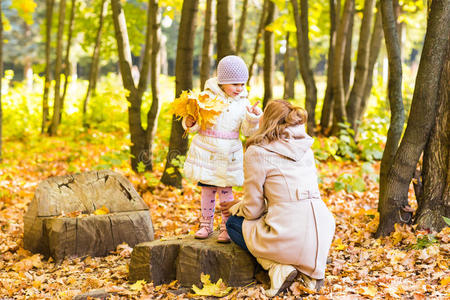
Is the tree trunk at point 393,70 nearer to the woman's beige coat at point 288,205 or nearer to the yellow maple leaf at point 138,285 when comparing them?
the woman's beige coat at point 288,205

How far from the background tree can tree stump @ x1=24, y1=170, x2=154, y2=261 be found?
7.55ft

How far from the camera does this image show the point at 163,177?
759 centimetres

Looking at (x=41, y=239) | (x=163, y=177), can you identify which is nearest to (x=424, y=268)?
(x=41, y=239)

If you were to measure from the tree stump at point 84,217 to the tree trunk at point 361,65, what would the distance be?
594cm

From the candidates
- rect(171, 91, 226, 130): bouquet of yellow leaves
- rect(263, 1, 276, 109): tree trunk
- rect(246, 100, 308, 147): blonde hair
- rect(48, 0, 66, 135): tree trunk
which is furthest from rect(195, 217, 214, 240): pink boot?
rect(48, 0, 66, 135): tree trunk

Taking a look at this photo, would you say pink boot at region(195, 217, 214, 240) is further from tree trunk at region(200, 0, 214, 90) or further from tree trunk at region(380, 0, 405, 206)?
tree trunk at region(200, 0, 214, 90)

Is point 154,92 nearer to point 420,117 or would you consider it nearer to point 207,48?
point 207,48

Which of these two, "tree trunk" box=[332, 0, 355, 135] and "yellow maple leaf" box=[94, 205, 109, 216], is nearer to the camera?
"yellow maple leaf" box=[94, 205, 109, 216]

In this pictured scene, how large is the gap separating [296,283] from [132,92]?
4915 mm

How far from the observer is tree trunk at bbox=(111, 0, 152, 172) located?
761 cm

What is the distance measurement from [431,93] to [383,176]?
3.88 feet

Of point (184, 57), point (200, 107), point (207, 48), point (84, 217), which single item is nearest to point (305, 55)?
point (207, 48)

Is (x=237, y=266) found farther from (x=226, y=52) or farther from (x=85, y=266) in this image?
(x=226, y=52)

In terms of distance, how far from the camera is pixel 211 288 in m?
3.76
